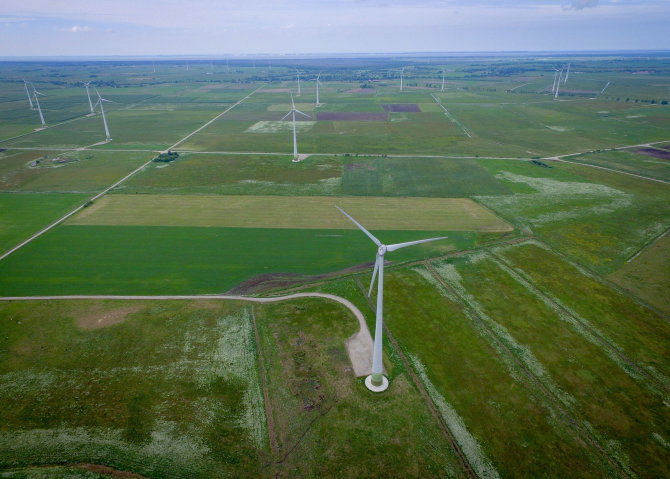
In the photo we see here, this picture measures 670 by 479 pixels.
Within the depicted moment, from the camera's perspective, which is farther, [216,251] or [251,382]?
[216,251]

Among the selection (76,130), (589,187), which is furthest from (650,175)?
(76,130)

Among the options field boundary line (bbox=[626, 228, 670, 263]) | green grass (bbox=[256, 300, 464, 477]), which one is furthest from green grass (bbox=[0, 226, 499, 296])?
field boundary line (bbox=[626, 228, 670, 263])

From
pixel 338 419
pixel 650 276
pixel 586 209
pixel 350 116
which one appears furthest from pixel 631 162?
pixel 338 419

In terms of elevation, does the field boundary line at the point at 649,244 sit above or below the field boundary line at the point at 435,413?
above

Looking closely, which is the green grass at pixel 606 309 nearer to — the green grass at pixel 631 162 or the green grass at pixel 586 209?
the green grass at pixel 586 209

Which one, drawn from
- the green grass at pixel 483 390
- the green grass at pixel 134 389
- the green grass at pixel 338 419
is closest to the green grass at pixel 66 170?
the green grass at pixel 134 389

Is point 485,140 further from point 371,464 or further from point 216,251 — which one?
point 371,464

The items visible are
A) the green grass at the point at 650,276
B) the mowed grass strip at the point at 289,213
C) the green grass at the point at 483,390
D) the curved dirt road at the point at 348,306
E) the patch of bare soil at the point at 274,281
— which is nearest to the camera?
the green grass at the point at 483,390

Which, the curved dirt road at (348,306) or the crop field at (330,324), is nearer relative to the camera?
the crop field at (330,324)
